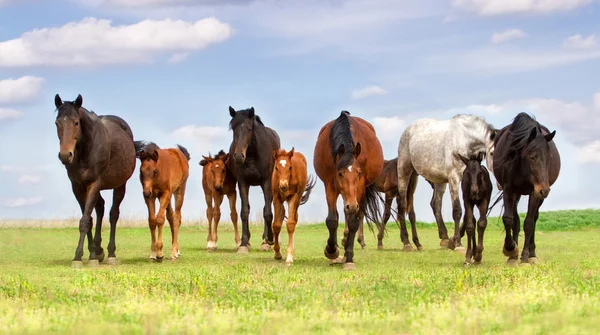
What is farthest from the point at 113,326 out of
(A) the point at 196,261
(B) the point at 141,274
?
(A) the point at 196,261

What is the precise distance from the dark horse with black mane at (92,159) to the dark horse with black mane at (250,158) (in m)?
1.95

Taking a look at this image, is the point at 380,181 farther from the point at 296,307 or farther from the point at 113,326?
the point at 113,326

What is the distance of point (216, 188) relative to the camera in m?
16.6

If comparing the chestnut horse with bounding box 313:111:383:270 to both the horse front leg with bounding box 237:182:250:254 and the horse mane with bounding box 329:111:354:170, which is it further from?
the horse front leg with bounding box 237:182:250:254

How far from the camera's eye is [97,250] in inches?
586

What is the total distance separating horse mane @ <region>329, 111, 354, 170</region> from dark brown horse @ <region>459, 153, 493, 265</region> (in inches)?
83.4

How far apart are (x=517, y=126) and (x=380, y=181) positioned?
23.8 feet

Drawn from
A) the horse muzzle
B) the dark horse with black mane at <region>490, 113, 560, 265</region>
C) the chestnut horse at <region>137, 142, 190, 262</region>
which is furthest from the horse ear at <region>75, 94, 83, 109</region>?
the dark horse with black mane at <region>490, 113, 560, 265</region>

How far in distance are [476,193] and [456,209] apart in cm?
366

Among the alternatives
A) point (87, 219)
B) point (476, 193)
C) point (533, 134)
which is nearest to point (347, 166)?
point (476, 193)

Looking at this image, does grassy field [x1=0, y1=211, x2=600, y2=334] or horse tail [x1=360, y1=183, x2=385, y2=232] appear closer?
grassy field [x1=0, y1=211, x2=600, y2=334]

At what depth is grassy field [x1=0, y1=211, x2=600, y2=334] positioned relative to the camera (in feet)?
25.2

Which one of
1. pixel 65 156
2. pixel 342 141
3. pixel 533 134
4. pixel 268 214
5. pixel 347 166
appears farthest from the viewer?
pixel 268 214

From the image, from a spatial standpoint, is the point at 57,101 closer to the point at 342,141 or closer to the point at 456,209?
the point at 342,141
